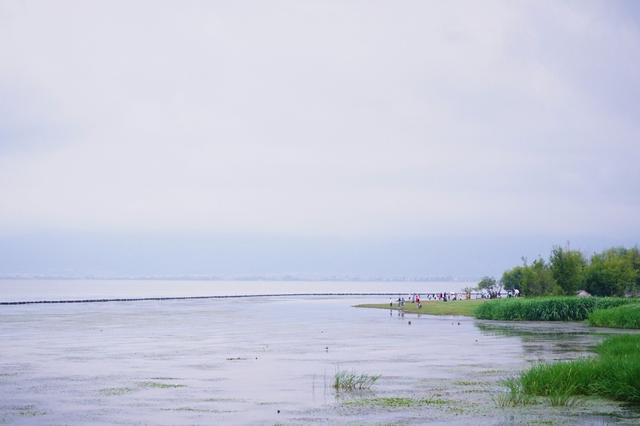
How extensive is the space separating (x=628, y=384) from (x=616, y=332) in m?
41.2

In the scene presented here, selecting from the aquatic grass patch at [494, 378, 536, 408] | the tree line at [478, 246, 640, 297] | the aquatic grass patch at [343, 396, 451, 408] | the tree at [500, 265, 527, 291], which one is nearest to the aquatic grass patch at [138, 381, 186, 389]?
the aquatic grass patch at [343, 396, 451, 408]

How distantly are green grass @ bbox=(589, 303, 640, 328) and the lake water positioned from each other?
3536mm

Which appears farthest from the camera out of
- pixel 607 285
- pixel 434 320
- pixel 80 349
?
pixel 607 285

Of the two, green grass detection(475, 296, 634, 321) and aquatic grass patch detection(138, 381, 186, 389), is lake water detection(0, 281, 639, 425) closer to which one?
aquatic grass patch detection(138, 381, 186, 389)

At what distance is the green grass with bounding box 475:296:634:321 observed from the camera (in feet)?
303

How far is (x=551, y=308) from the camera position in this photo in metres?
93.5

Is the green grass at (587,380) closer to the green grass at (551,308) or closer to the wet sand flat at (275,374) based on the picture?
the wet sand flat at (275,374)

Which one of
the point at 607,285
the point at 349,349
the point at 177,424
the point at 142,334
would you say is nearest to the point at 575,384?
the point at 177,424

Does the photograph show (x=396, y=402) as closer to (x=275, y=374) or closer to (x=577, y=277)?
(x=275, y=374)

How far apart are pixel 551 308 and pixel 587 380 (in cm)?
6148

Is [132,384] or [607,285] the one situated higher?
[607,285]

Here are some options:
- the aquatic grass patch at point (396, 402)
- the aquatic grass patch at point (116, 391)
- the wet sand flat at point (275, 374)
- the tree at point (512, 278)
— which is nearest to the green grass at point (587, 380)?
the wet sand flat at point (275, 374)

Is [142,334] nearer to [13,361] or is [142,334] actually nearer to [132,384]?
[13,361]

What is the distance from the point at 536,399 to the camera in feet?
107
